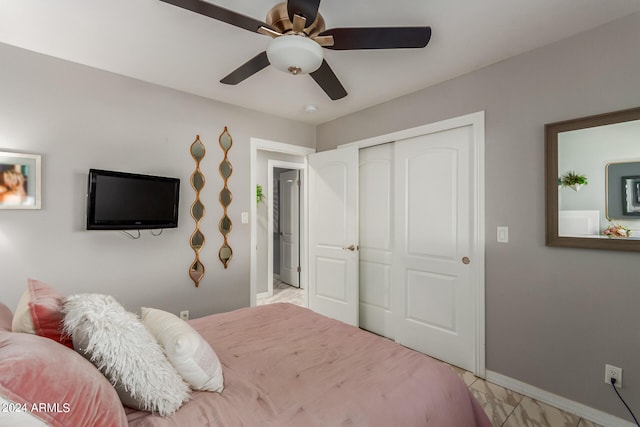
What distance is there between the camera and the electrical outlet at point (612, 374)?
1883 mm

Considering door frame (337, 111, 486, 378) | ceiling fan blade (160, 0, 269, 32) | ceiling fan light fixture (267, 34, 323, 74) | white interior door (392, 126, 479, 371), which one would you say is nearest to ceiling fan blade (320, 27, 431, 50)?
ceiling fan light fixture (267, 34, 323, 74)

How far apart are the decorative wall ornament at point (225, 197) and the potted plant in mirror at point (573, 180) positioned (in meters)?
2.87

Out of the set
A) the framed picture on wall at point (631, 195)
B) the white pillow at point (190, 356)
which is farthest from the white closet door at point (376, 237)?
the white pillow at point (190, 356)

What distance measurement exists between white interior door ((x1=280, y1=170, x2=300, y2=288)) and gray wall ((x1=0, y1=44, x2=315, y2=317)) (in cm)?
215

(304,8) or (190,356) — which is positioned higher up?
(304,8)

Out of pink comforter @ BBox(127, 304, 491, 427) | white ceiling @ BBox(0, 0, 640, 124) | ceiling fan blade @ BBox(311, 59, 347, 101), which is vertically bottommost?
pink comforter @ BBox(127, 304, 491, 427)

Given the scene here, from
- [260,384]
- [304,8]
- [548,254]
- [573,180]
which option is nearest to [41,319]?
[260,384]

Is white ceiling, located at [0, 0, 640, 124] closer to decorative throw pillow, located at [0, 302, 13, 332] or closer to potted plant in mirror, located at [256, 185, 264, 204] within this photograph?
decorative throw pillow, located at [0, 302, 13, 332]

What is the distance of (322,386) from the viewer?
1.28 meters

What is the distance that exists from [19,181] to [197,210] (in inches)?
50.5

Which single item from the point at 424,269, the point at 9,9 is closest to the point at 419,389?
the point at 424,269

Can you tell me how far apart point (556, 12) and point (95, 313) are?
2.79 metres

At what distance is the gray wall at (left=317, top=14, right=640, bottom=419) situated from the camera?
1887 millimetres

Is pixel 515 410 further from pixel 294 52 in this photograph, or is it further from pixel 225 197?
pixel 225 197
